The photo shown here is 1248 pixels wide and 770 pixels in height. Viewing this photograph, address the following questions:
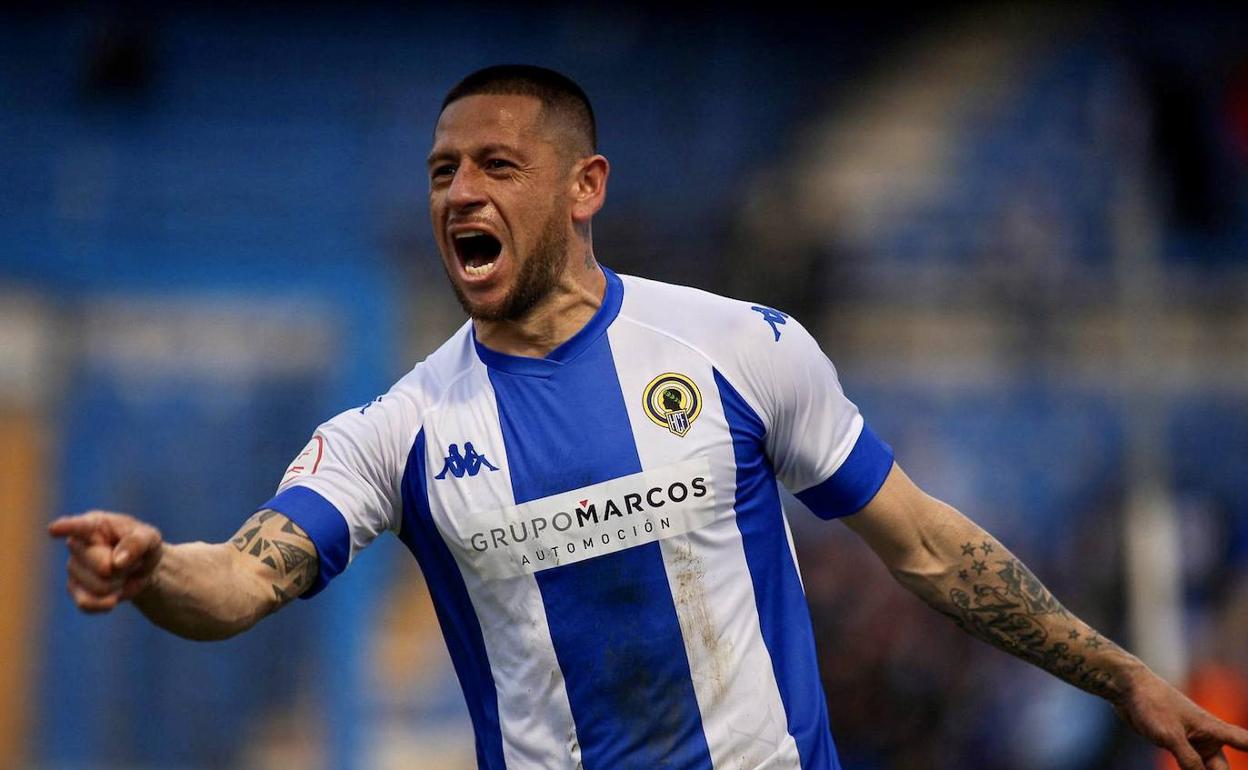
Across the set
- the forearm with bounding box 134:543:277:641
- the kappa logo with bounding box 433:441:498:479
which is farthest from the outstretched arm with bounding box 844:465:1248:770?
the forearm with bounding box 134:543:277:641

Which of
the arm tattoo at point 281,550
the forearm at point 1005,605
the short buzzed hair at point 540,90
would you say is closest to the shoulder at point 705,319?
the short buzzed hair at point 540,90

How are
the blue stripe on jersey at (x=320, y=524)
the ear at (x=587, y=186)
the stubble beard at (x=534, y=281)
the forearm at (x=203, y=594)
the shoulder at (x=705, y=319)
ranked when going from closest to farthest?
the forearm at (x=203, y=594) → the blue stripe on jersey at (x=320, y=524) → the shoulder at (x=705, y=319) → the stubble beard at (x=534, y=281) → the ear at (x=587, y=186)

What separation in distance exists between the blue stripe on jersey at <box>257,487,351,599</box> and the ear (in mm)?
984

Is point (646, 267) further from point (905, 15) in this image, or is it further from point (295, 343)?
point (905, 15)

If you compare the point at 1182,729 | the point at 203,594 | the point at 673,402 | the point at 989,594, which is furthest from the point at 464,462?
the point at 1182,729

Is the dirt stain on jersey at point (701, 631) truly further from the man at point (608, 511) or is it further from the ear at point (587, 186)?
the ear at point (587, 186)

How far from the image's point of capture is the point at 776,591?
12.1ft

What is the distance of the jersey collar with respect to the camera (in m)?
3.79

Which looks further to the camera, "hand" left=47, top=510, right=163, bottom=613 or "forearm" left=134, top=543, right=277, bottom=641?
"forearm" left=134, top=543, right=277, bottom=641

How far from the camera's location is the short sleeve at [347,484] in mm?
3521

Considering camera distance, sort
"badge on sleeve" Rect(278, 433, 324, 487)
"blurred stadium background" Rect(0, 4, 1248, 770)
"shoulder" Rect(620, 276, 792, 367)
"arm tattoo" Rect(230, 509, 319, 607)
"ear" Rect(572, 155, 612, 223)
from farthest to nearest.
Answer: "blurred stadium background" Rect(0, 4, 1248, 770), "ear" Rect(572, 155, 612, 223), "shoulder" Rect(620, 276, 792, 367), "badge on sleeve" Rect(278, 433, 324, 487), "arm tattoo" Rect(230, 509, 319, 607)

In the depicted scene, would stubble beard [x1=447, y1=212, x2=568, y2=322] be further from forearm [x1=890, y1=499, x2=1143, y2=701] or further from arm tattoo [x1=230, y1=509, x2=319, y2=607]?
forearm [x1=890, y1=499, x2=1143, y2=701]

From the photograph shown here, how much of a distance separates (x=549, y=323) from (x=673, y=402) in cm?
39

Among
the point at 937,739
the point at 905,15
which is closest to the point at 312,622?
the point at 937,739
